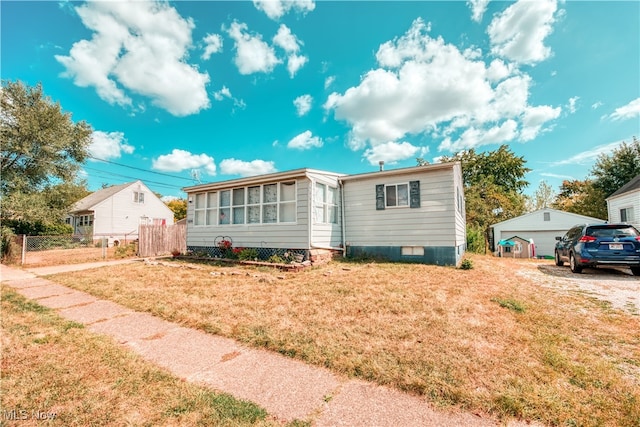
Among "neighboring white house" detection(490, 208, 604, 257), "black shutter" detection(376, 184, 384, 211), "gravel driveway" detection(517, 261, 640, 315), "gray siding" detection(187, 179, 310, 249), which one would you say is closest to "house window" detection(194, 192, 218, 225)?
"gray siding" detection(187, 179, 310, 249)

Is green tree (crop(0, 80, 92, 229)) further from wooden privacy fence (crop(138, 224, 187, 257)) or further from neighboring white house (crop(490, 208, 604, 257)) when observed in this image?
neighboring white house (crop(490, 208, 604, 257))

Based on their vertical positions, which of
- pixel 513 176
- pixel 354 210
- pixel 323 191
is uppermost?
pixel 513 176

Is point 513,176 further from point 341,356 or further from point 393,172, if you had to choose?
point 341,356

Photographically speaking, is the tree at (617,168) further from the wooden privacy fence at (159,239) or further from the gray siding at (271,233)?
the wooden privacy fence at (159,239)

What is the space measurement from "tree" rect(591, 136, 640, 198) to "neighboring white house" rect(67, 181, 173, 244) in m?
42.7

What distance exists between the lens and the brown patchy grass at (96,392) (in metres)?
2.00

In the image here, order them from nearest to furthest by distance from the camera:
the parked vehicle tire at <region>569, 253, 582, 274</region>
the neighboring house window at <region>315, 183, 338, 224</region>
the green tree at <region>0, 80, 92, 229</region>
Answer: the parked vehicle tire at <region>569, 253, 582, 274</region> → the neighboring house window at <region>315, 183, 338, 224</region> → the green tree at <region>0, 80, 92, 229</region>

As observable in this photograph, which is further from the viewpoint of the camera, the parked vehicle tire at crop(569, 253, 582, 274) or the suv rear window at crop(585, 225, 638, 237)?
the parked vehicle tire at crop(569, 253, 582, 274)

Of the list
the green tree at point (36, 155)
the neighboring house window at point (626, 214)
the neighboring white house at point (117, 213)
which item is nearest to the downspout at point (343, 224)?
the green tree at point (36, 155)

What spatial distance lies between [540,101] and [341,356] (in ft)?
49.7

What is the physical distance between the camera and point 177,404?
216 cm

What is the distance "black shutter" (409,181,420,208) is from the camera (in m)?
9.52

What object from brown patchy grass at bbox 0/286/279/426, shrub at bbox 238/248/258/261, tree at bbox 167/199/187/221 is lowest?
brown patchy grass at bbox 0/286/279/426

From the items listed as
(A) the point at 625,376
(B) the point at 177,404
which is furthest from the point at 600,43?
(B) the point at 177,404
